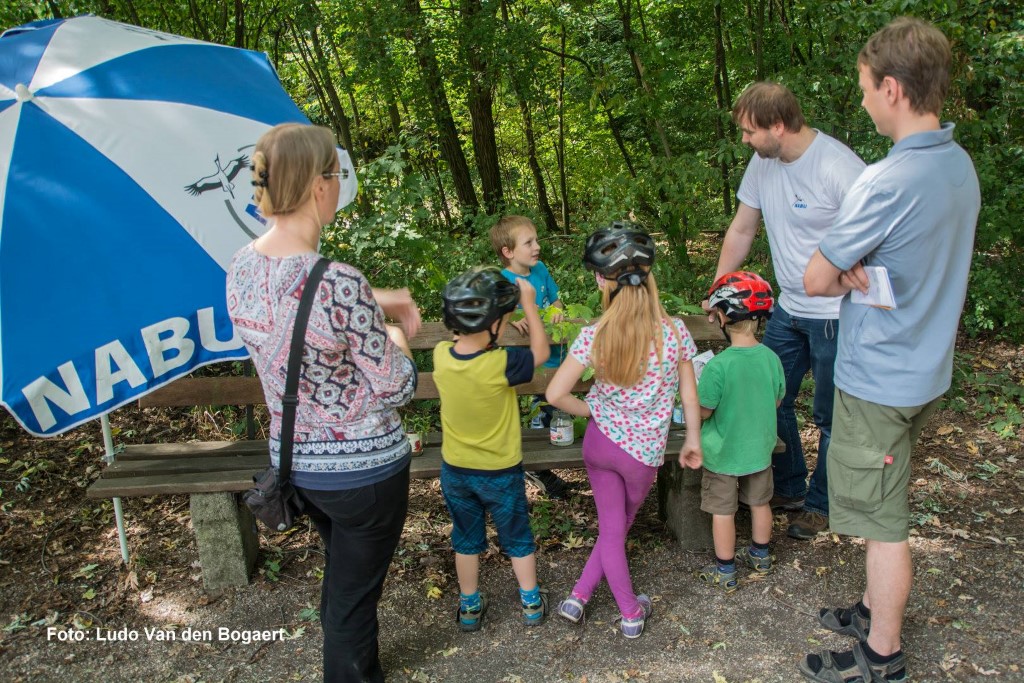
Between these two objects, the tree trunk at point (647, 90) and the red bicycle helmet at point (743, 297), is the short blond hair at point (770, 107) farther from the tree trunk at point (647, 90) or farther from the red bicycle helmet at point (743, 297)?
the tree trunk at point (647, 90)

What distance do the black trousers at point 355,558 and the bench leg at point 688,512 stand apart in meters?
1.63

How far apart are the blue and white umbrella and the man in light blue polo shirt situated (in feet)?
6.66

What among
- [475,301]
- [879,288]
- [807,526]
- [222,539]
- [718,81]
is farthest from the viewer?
[718,81]

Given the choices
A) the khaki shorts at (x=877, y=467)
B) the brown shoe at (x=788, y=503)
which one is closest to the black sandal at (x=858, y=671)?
the khaki shorts at (x=877, y=467)

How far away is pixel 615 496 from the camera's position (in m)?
3.31

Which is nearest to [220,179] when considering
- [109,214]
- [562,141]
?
→ [109,214]

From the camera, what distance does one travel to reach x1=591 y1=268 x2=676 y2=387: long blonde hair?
3047mm

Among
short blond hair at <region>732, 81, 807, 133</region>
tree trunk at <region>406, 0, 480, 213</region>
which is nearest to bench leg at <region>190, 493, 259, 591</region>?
short blond hair at <region>732, 81, 807, 133</region>

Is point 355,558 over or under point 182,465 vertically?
over

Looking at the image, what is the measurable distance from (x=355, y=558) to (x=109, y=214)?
163cm

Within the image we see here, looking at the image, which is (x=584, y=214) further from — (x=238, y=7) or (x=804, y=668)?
(x=804, y=668)

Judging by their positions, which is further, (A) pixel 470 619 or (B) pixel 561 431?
(B) pixel 561 431

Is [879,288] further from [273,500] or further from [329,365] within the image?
[273,500]

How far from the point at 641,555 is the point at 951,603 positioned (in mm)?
1349
